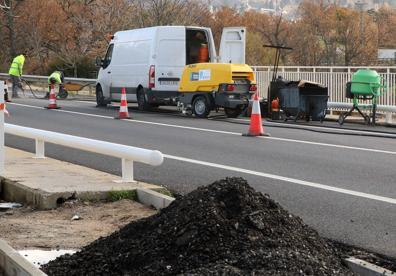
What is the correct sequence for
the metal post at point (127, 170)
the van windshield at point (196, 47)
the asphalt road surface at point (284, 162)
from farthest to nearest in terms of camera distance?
the van windshield at point (196, 47), the metal post at point (127, 170), the asphalt road surface at point (284, 162)

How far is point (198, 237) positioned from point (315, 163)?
19.1 ft

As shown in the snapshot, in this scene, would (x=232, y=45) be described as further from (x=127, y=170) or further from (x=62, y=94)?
(x=127, y=170)

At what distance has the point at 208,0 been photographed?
168 ft

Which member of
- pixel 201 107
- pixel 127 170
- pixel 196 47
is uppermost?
pixel 196 47

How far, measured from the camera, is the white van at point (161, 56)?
66.5ft

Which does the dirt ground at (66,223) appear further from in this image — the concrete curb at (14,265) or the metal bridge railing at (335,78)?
the metal bridge railing at (335,78)

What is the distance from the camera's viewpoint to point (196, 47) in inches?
816

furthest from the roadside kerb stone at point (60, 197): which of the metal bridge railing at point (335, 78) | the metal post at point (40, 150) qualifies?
the metal bridge railing at point (335, 78)

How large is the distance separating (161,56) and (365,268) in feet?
53.2

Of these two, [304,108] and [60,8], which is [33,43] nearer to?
[60,8]

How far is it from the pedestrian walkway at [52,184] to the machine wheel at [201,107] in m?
9.76

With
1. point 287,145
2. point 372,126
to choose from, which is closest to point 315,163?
point 287,145

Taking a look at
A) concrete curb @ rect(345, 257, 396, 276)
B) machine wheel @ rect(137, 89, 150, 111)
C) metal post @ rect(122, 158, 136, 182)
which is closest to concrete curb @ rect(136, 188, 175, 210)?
metal post @ rect(122, 158, 136, 182)

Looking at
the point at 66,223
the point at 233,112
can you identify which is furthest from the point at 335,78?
the point at 66,223
